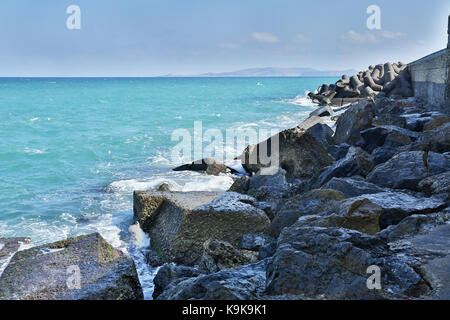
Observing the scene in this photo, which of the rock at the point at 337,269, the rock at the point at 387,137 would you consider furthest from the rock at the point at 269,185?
the rock at the point at 337,269

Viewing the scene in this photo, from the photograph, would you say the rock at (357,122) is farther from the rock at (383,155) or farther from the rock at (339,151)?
the rock at (383,155)

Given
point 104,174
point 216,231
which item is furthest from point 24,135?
point 216,231

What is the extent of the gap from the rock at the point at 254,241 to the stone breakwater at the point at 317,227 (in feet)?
0.05

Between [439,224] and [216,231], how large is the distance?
2.71 m

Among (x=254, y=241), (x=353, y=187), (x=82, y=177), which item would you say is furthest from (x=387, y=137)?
(x=82, y=177)

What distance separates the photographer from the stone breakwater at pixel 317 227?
270 cm

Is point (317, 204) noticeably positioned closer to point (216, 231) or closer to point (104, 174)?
point (216, 231)

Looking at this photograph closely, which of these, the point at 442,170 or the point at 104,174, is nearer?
the point at 442,170

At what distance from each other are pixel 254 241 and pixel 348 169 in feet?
8.12

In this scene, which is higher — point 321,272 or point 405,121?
point 405,121

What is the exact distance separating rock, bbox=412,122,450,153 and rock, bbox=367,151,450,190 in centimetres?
117

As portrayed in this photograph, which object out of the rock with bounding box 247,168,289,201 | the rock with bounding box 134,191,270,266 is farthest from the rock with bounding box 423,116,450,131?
the rock with bounding box 134,191,270,266
